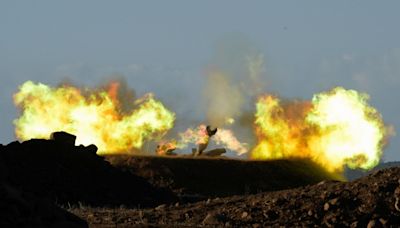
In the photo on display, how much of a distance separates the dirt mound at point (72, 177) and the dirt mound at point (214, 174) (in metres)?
5.95

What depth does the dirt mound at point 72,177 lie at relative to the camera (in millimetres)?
38500

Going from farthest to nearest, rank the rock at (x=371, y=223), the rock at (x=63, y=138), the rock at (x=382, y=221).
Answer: the rock at (x=63, y=138), the rock at (x=382, y=221), the rock at (x=371, y=223)

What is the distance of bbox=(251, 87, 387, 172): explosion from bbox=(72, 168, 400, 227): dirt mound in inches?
1610

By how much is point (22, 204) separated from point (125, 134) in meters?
60.2

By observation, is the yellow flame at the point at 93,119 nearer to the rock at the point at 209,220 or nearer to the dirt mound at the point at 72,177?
the dirt mound at the point at 72,177

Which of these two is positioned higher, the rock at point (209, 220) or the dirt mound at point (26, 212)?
the rock at point (209, 220)

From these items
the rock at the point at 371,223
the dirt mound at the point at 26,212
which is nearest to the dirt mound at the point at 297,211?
the rock at the point at 371,223

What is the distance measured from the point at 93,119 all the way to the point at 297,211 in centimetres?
5285

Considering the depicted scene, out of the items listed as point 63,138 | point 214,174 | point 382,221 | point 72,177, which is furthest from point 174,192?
point 382,221

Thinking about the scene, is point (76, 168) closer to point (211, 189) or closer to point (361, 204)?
point (211, 189)

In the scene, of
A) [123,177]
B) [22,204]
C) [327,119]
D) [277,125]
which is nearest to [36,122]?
[277,125]

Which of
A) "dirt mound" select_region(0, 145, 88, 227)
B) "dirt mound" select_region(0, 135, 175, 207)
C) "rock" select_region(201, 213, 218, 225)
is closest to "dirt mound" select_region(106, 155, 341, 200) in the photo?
"dirt mound" select_region(0, 135, 175, 207)

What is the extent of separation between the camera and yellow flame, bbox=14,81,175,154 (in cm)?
7050

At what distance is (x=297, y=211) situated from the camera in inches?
789
